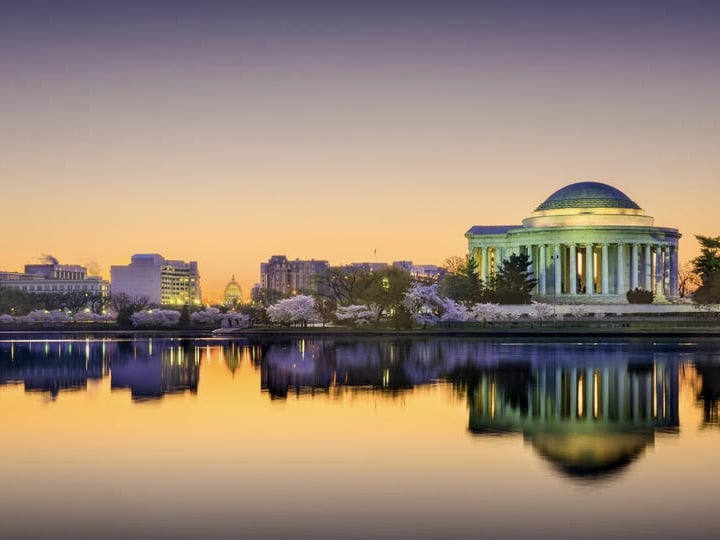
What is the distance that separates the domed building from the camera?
127 m

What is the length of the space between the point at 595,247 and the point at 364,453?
365 ft

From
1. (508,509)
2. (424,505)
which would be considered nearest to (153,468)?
(424,505)

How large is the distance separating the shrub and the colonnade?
217 inches

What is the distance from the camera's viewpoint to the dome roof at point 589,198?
132 metres

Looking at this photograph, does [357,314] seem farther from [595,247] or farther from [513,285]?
[595,247]

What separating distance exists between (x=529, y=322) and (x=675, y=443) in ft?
267

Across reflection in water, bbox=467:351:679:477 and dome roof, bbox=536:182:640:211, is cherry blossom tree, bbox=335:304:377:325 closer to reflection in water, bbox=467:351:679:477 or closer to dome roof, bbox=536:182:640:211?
dome roof, bbox=536:182:640:211

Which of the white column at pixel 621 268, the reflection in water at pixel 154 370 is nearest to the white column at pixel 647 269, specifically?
the white column at pixel 621 268

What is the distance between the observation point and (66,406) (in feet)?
122

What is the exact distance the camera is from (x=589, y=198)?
132875mm

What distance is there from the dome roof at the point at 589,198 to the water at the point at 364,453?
8250 cm

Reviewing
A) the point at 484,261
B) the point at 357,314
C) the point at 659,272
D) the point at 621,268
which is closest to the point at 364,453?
the point at 357,314

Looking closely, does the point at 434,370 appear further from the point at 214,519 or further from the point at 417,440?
the point at 214,519

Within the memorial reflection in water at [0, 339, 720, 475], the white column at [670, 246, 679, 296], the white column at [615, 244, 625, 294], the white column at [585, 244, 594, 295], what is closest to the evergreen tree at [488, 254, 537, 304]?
the white column at [585, 244, 594, 295]
